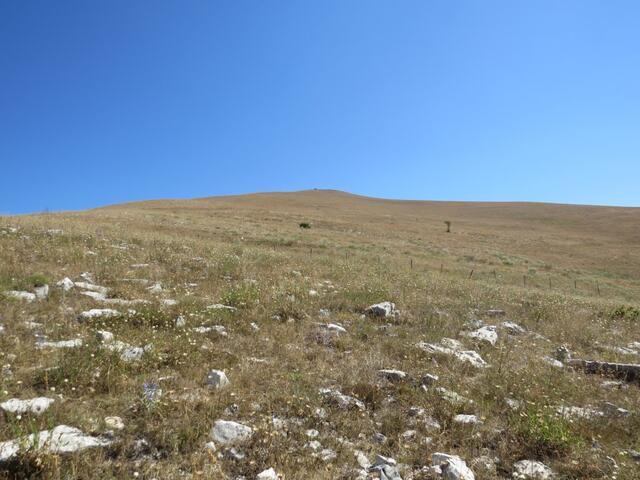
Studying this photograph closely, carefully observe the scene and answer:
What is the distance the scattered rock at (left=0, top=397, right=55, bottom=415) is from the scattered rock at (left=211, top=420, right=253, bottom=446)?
1.82 metres

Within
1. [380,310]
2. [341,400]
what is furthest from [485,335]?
[341,400]

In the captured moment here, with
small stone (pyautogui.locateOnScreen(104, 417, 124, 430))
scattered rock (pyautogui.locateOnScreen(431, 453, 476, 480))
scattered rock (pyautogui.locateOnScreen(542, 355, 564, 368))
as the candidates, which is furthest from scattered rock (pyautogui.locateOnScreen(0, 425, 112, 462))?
scattered rock (pyautogui.locateOnScreen(542, 355, 564, 368))

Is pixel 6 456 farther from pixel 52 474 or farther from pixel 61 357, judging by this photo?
pixel 61 357

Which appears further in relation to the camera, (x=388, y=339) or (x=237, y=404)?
(x=388, y=339)

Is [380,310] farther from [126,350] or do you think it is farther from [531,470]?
[126,350]

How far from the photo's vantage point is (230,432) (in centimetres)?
412

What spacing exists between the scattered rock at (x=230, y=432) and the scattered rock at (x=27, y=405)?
1816mm

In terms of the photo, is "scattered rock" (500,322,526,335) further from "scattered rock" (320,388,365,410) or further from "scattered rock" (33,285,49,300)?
"scattered rock" (33,285,49,300)

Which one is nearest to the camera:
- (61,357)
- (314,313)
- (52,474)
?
(52,474)

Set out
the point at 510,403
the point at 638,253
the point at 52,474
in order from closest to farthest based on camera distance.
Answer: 1. the point at 52,474
2. the point at 510,403
3. the point at 638,253

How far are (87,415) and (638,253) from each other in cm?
5833

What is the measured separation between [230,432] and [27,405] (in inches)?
84.5

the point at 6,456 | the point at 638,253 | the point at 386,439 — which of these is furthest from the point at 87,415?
the point at 638,253

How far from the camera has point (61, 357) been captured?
5.15m
